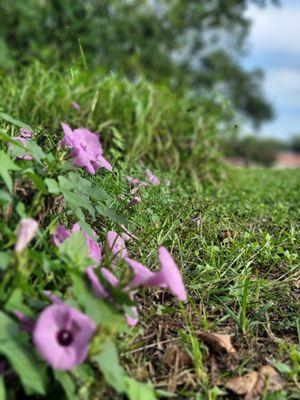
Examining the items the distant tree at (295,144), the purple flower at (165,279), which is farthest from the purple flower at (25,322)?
the distant tree at (295,144)

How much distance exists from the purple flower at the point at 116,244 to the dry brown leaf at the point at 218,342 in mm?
314

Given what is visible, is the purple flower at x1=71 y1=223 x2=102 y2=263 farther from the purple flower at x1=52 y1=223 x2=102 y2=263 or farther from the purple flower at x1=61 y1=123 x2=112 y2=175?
the purple flower at x1=61 y1=123 x2=112 y2=175

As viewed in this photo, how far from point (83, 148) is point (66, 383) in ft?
2.53

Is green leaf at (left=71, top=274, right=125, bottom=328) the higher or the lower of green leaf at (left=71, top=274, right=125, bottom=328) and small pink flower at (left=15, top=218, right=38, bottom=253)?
the lower

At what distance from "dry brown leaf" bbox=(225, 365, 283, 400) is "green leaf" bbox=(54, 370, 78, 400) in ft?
1.46

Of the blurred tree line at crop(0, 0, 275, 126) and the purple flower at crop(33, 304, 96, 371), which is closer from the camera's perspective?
the purple flower at crop(33, 304, 96, 371)

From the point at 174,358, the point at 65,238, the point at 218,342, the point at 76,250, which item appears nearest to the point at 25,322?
the point at 76,250

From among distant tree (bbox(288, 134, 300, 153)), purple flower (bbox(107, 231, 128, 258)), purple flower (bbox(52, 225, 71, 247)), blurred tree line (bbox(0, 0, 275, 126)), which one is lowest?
distant tree (bbox(288, 134, 300, 153))

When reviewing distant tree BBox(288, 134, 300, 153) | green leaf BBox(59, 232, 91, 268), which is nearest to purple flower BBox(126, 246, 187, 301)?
green leaf BBox(59, 232, 91, 268)

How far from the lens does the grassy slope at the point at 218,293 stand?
1.30 meters

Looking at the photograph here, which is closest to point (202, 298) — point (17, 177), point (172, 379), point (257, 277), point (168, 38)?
point (257, 277)

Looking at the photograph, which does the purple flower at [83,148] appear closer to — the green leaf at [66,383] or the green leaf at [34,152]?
the green leaf at [34,152]

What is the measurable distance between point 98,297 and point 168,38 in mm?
12988

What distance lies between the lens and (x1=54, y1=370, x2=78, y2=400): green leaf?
Answer: 98 cm
